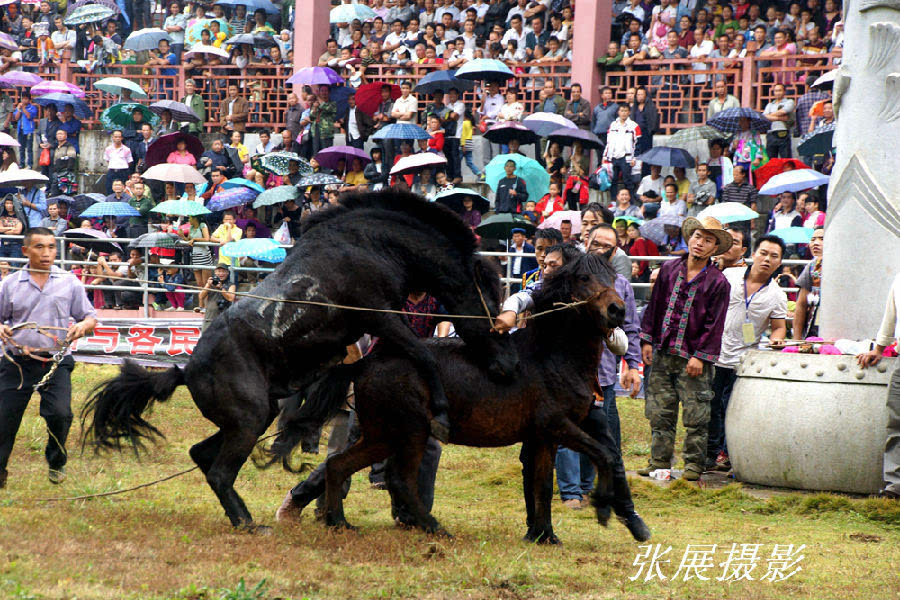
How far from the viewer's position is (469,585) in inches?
222

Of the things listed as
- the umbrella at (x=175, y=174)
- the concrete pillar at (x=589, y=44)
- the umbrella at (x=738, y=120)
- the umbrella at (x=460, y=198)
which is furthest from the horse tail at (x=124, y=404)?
the concrete pillar at (x=589, y=44)

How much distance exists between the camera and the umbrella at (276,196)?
681 inches

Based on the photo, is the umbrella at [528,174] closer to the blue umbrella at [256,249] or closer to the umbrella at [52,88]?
the blue umbrella at [256,249]

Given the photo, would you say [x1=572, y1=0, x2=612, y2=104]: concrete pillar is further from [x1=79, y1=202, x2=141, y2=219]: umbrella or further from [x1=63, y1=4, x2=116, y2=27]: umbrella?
[x1=63, y1=4, x2=116, y2=27]: umbrella

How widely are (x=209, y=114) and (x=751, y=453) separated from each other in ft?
55.6

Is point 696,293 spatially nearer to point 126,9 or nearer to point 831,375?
point 831,375

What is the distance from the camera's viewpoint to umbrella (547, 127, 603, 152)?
54.9ft

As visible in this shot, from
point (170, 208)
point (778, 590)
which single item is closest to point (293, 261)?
point (778, 590)

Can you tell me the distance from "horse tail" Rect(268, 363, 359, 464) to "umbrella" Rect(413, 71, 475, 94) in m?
12.8

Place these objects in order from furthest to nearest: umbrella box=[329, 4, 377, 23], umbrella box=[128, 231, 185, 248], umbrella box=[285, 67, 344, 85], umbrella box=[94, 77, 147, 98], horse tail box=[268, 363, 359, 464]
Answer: umbrella box=[329, 4, 377, 23]
umbrella box=[94, 77, 147, 98]
umbrella box=[285, 67, 344, 85]
umbrella box=[128, 231, 185, 248]
horse tail box=[268, 363, 359, 464]

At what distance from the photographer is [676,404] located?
923 cm

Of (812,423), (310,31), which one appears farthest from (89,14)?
(812,423)

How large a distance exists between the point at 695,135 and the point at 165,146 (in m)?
9.54

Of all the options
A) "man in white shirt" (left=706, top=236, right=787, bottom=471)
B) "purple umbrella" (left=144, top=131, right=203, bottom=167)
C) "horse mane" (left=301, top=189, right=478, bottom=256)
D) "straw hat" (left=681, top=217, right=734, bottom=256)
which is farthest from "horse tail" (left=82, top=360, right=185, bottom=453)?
"purple umbrella" (left=144, top=131, right=203, bottom=167)
